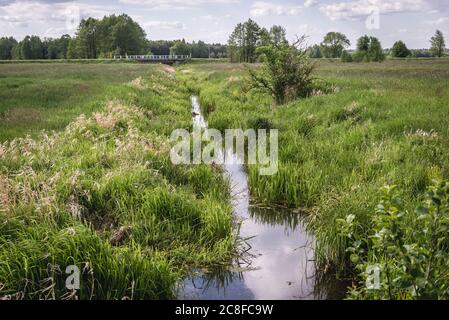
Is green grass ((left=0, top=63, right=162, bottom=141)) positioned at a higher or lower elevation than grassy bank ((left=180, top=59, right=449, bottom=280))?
higher

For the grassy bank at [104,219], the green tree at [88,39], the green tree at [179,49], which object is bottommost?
the grassy bank at [104,219]

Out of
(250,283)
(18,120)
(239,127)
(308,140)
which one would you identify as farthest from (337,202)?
(18,120)

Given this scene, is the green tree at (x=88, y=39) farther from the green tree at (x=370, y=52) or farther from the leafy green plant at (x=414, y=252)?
the leafy green plant at (x=414, y=252)

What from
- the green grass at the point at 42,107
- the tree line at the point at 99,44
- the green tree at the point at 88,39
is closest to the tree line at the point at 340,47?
the tree line at the point at 99,44

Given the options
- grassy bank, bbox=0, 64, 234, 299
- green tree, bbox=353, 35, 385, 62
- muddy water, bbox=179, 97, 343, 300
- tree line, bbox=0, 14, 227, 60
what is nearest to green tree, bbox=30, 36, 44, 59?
tree line, bbox=0, 14, 227, 60

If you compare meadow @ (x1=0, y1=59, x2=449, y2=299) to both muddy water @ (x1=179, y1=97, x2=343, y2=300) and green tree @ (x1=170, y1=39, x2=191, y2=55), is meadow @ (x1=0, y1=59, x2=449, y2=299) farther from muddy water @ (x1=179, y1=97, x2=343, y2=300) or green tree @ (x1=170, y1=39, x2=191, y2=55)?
green tree @ (x1=170, y1=39, x2=191, y2=55)

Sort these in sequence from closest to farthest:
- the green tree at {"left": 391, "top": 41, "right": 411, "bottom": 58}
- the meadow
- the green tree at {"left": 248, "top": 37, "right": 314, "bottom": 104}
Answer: the meadow, the green tree at {"left": 248, "top": 37, "right": 314, "bottom": 104}, the green tree at {"left": 391, "top": 41, "right": 411, "bottom": 58}

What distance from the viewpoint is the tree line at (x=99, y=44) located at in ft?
245

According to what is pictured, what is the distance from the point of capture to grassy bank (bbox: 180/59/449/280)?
598 centimetres

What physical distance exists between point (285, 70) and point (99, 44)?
74.9 metres

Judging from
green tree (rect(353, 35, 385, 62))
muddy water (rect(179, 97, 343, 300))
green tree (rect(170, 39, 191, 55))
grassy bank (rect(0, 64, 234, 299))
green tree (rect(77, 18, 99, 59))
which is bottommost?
muddy water (rect(179, 97, 343, 300))

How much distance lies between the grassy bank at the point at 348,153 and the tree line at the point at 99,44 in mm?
63558

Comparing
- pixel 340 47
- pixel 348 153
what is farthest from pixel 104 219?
pixel 340 47

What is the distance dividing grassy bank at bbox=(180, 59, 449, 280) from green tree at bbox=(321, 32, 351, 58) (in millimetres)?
102486
